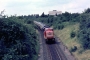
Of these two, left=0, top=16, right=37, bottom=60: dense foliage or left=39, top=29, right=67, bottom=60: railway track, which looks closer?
left=0, top=16, right=37, bottom=60: dense foliage

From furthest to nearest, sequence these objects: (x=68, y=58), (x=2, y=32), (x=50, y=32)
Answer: (x=50, y=32), (x=68, y=58), (x=2, y=32)

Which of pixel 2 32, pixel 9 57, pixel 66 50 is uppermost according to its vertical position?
pixel 2 32

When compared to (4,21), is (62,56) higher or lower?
lower

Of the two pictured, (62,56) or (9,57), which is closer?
(9,57)

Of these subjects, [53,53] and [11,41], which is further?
[53,53]

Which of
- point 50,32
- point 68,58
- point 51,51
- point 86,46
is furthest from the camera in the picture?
point 50,32

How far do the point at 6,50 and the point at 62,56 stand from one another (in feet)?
54.1

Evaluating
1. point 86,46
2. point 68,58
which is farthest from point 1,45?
point 86,46

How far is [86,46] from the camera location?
44.2m

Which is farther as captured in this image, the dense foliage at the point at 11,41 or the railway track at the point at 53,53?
the railway track at the point at 53,53

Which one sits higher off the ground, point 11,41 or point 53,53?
point 11,41

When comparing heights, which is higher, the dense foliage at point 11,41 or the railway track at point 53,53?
the dense foliage at point 11,41

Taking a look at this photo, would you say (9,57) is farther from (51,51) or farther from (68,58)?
(51,51)

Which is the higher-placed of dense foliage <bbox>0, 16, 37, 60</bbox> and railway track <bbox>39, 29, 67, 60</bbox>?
dense foliage <bbox>0, 16, 37, 60</bbox>
